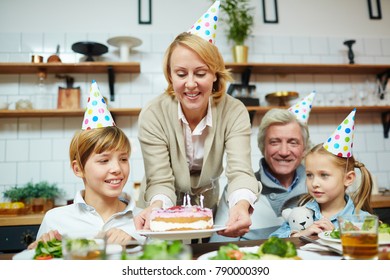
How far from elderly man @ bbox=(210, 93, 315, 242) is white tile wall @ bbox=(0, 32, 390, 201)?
2.13ft

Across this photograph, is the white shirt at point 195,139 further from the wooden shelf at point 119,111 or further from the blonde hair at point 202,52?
the wooden shelf at point 119,111

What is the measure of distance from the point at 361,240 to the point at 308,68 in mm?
1657

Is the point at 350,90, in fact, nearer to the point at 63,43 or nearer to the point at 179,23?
the point at 179,23

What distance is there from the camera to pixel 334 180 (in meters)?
1.00

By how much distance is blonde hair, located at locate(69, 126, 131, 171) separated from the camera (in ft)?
3.01

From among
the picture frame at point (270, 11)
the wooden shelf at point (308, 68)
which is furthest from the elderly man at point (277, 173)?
the picture frame at point (270, 11)

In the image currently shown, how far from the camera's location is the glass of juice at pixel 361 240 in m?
0.48

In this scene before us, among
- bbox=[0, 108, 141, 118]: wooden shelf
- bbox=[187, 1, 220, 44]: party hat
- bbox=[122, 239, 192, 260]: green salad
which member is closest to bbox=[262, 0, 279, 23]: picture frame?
bbox=[0, 108, 141, 118]: wooden shelf

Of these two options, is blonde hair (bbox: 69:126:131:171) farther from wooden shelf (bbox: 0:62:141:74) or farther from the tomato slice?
wooden shelf (bbox: 0:62:141:74)
